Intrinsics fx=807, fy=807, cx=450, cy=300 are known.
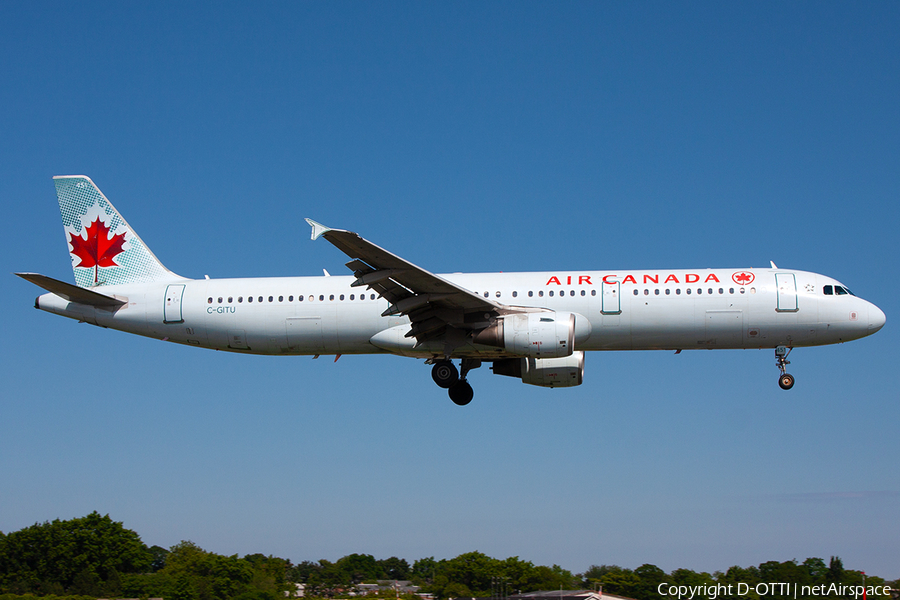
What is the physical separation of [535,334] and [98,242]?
17.0 metres

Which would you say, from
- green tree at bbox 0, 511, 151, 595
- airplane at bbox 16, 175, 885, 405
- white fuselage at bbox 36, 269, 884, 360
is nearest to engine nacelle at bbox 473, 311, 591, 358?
airplane at bbox 16, 175, 885, 405

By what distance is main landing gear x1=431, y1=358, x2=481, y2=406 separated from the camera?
27281mm

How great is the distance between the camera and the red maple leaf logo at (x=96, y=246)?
29.7m

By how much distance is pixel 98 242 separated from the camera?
29969 mm

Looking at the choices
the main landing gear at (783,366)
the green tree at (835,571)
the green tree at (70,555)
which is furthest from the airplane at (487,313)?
the green tree at (70,555)

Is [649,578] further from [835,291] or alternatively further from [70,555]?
[70,555]

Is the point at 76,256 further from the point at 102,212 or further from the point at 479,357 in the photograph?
the point at 479,357

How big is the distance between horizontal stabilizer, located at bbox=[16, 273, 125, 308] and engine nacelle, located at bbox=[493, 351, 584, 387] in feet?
46.5

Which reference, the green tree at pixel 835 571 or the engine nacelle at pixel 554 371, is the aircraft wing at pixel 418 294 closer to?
the engine nacelle at pixel 554 371

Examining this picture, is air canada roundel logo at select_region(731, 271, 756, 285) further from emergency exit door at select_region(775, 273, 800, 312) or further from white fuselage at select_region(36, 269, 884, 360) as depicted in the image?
emergency exit door at select_region(775, 273, 800, 312)

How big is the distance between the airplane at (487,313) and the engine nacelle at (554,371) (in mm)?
39

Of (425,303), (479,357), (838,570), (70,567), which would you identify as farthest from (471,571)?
(425,303)

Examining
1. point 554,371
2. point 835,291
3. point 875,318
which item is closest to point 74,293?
point 554,371

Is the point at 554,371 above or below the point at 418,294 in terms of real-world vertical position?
below
